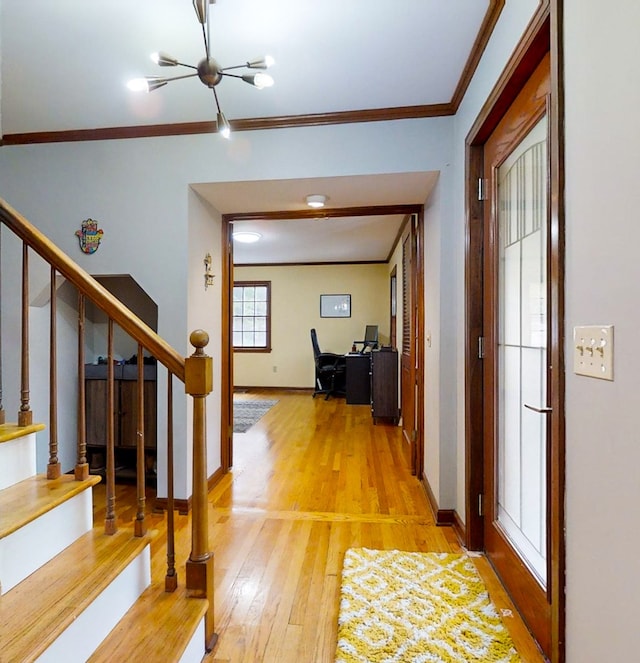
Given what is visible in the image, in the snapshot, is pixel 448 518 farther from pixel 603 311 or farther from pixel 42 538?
pixel 42 538

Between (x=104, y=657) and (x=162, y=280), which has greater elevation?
(x=162, y=280)

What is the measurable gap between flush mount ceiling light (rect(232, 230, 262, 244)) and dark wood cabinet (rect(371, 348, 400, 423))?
217 centimetres

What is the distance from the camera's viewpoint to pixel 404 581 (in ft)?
5.72

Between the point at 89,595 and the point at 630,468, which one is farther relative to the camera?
the point at 89,595

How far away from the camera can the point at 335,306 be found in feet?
23.5

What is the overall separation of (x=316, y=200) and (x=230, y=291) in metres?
1.04

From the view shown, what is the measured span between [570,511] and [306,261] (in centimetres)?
637

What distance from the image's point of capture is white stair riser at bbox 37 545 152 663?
3.43 ft

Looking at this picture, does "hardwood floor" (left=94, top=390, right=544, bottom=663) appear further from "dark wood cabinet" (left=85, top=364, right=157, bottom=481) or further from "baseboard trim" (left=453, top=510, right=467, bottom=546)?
"dark wood cabinet" (left=85, top=364, right=157, bottom=481)

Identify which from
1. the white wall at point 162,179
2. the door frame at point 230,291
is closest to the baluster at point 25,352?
the white wall at point 162,179

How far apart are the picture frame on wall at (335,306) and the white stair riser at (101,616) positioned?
5.88m

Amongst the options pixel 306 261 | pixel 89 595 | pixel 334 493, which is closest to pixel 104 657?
pixel 89 595

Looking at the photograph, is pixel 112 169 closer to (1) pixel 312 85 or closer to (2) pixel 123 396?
(1) pixel 312 85

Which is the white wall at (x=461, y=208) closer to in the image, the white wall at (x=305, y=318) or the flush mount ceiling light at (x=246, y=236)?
the flush mount ceiling light at (x=246, y=236)
